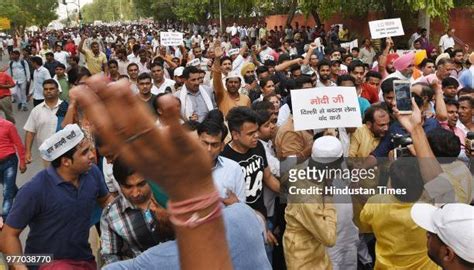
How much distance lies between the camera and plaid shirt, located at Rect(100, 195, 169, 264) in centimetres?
267

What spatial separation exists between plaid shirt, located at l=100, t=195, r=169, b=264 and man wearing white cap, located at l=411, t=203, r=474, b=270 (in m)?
1.32

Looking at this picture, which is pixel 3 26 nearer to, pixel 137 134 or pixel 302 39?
pixel 302 39

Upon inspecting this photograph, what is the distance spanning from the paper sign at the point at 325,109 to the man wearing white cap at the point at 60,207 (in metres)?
1.97

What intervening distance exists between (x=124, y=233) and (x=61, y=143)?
90 cm

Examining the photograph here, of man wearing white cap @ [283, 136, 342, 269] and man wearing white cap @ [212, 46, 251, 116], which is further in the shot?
man wearing white cap @ [212, 46, 251, 116]

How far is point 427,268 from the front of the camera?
3.02 meters

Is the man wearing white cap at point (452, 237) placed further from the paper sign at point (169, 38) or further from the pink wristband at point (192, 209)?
the paper sign at point (169, 38)

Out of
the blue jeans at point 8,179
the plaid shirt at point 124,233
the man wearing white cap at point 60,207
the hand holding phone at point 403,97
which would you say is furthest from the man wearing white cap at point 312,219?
the blue jeans at point 8,179

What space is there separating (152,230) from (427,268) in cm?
159

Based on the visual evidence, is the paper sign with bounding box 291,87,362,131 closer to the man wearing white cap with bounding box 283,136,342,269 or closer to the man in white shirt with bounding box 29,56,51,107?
the man wearing white cap with bounding box 283,136,342,269

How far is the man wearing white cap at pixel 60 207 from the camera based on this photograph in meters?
2.97

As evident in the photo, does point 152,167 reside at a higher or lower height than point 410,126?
higher

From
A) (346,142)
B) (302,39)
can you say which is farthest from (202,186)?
(302,39)

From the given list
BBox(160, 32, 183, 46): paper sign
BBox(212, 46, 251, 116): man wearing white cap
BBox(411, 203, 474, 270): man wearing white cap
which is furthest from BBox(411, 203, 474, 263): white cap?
BBox(160, 32, 183, 46): paper sign
